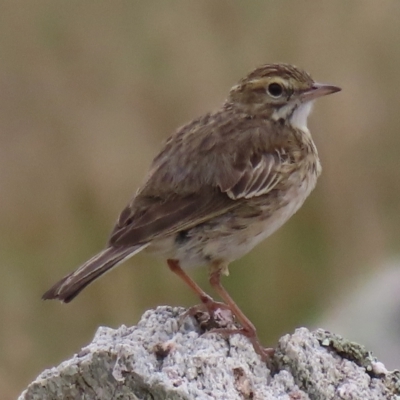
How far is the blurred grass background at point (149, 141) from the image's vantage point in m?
9.23

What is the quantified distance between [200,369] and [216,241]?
139 cm

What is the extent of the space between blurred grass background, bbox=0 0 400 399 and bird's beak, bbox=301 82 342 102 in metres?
2.44

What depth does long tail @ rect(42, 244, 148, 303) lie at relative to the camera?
5641mm

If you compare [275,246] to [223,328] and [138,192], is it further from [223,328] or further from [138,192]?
[223,328]

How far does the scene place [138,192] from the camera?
6320 mm

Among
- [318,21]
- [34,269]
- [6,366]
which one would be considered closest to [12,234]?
[34,269]

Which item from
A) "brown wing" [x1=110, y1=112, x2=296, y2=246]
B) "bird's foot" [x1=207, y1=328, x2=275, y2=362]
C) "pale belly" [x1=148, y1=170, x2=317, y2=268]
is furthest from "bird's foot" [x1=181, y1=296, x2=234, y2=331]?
"brown wing" [x1=110, y1=112, x2=296, y2=246]

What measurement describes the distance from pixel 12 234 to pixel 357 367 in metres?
4.94

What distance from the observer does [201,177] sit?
20.6ft

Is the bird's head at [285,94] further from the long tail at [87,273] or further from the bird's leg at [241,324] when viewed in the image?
the long tail at [87,273]

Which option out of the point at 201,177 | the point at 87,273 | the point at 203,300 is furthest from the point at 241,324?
the point at 201,177

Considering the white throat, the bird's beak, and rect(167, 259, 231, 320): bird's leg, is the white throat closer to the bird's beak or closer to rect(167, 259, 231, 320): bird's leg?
the bird's beak

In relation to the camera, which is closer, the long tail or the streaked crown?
the long tail

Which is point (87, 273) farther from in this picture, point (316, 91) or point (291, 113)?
point (316, 91)
